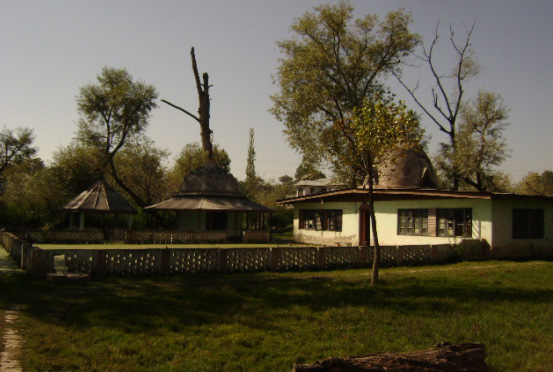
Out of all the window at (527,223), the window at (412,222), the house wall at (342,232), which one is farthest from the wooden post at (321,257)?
the house wall at (342,232)

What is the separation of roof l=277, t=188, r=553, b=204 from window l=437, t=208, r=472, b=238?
1.09 meters

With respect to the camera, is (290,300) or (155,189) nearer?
(290,300)

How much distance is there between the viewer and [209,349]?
7.44 metres

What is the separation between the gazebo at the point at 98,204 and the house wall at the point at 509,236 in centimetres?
2544

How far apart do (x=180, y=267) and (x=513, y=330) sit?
9487 mm

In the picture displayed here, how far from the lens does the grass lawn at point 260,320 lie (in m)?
7.11

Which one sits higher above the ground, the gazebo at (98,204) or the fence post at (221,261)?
the gazebo at (98,204)

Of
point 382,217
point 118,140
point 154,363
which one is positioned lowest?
point 154,363

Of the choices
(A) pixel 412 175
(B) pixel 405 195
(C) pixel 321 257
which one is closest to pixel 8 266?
(C) pixel 321 257

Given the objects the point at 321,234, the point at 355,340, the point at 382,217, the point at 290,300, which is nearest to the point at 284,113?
the point at 321,234

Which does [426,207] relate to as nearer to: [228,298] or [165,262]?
[165,262]

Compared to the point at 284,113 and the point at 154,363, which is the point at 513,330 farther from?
the point at 284,113

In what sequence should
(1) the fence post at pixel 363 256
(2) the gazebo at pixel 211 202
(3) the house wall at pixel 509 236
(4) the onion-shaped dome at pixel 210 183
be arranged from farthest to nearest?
(4) the onion-shaped dome at pixel 210 183 < (2) the gazebo at pixel 211 202 < (3) the house wall at pixel 509 236 < (1) the fence post at pixel 363 256

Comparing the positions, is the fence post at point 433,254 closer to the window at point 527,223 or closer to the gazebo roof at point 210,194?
the window at point 527,223
